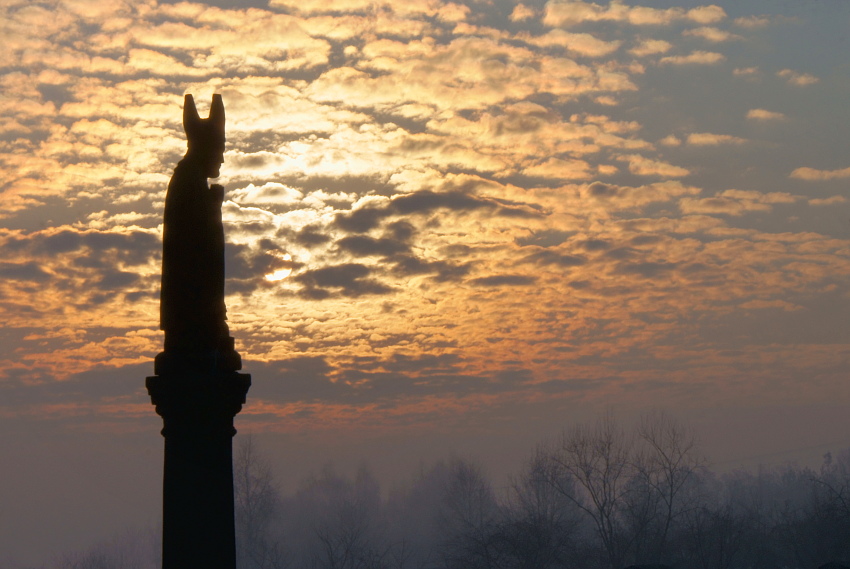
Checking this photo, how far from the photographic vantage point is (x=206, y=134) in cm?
931

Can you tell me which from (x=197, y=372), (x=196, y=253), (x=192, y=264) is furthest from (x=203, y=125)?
(x=197, y=372)

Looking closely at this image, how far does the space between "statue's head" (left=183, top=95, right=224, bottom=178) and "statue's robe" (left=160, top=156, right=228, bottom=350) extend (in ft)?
0.38

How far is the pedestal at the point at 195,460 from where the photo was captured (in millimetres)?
8461

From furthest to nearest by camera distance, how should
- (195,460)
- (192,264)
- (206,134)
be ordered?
(206,134), (192,264), (195,460)

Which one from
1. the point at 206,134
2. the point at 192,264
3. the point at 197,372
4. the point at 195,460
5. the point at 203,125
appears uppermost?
the point at 203,125

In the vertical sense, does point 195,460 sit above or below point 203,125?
below

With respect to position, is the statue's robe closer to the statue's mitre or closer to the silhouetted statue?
the silhouetted statue

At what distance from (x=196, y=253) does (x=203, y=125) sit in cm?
138

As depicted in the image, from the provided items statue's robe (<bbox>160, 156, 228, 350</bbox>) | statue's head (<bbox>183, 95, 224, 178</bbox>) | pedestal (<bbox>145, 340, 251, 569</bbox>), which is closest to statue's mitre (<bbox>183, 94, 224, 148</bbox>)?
statue's head (<bbox>183, 95, 224, 178</bbox>)

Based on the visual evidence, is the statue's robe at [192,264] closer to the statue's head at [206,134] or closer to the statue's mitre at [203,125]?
the statue's head at [206,134]

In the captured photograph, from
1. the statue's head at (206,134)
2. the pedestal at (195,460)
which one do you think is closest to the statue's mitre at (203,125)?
the statue's head at (206,134)

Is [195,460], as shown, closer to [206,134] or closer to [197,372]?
[197,372]

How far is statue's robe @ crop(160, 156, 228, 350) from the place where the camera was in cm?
889

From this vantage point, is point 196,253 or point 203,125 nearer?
point 196,253
